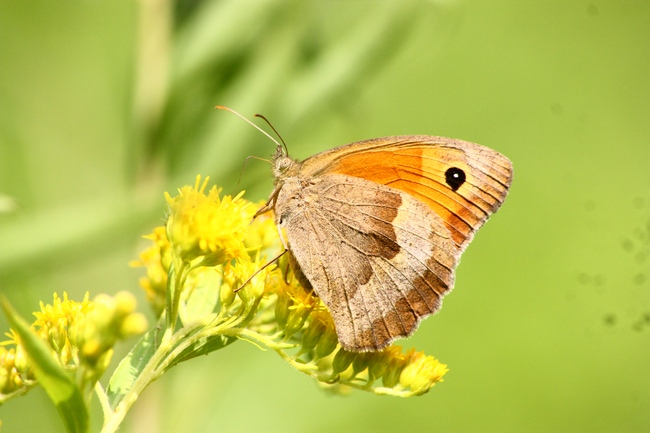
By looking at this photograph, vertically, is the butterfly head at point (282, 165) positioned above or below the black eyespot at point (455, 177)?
above

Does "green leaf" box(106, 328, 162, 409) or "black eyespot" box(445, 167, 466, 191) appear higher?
"black eyespot" box(445, 167, 466, 191)

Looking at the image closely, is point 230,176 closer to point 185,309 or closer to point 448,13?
point 185,309

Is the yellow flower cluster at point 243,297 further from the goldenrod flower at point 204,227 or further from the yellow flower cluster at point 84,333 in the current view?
the yellow flower cluster at point 84,333

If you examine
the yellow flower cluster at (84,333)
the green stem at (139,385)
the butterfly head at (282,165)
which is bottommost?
the green stem at (139,385)

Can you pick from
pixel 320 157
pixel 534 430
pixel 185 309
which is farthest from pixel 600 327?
pixel 185 309

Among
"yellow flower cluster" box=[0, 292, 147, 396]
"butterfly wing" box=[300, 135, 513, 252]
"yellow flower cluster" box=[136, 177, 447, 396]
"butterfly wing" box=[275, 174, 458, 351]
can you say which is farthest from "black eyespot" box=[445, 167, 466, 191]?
Result: "yellow flower cluster" box=[0, 292, 147, 396]

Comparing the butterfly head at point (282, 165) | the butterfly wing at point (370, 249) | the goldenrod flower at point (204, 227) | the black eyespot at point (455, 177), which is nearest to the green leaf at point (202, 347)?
the goldenrod flower at point (204, 227)

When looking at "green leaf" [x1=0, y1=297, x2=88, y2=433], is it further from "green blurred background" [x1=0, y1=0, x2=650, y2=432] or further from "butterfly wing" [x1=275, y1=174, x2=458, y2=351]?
"butterfly wing" [x1=275, y1=174, x2=458, y2=351]
